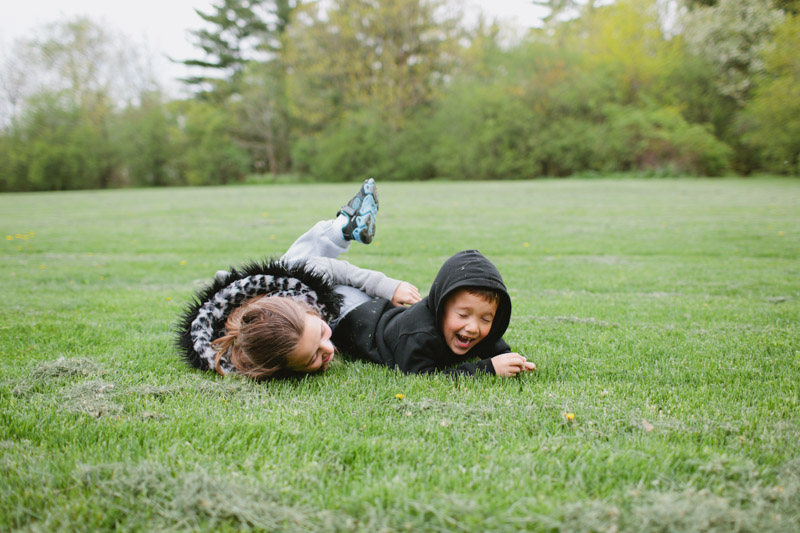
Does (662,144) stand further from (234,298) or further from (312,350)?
(312,350)

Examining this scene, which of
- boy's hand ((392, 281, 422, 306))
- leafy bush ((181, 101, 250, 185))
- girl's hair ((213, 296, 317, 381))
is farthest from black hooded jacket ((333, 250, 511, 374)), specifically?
leafy bush ((181, 101, 250, 185))

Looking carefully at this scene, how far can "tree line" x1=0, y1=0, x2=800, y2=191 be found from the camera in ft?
94.4

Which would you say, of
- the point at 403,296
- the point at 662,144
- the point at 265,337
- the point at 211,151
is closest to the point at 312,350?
the point at 265,337

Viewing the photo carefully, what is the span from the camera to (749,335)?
329 centimetres

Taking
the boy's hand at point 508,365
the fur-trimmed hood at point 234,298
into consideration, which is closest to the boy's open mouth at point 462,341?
the boy's hand at point 508,365

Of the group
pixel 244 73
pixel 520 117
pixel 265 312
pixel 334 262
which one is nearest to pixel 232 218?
pixel 334 262

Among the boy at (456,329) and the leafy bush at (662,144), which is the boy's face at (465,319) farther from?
the leafy bush at (662,144)

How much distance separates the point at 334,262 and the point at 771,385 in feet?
8.27

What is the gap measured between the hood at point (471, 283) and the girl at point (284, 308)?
518 millimetres

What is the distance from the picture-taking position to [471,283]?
267 cm

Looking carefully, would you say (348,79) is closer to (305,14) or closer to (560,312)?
(305,14)

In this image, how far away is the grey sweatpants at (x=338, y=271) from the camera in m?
3.40

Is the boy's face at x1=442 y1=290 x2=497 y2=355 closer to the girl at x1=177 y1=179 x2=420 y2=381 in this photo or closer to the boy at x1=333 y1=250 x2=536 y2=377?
the boy at x1=333 y1=250 x2=536 y2=377

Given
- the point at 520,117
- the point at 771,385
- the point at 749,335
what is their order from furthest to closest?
1. the point at 520,117
2. the point at 749,335
3. the point at 771,385
